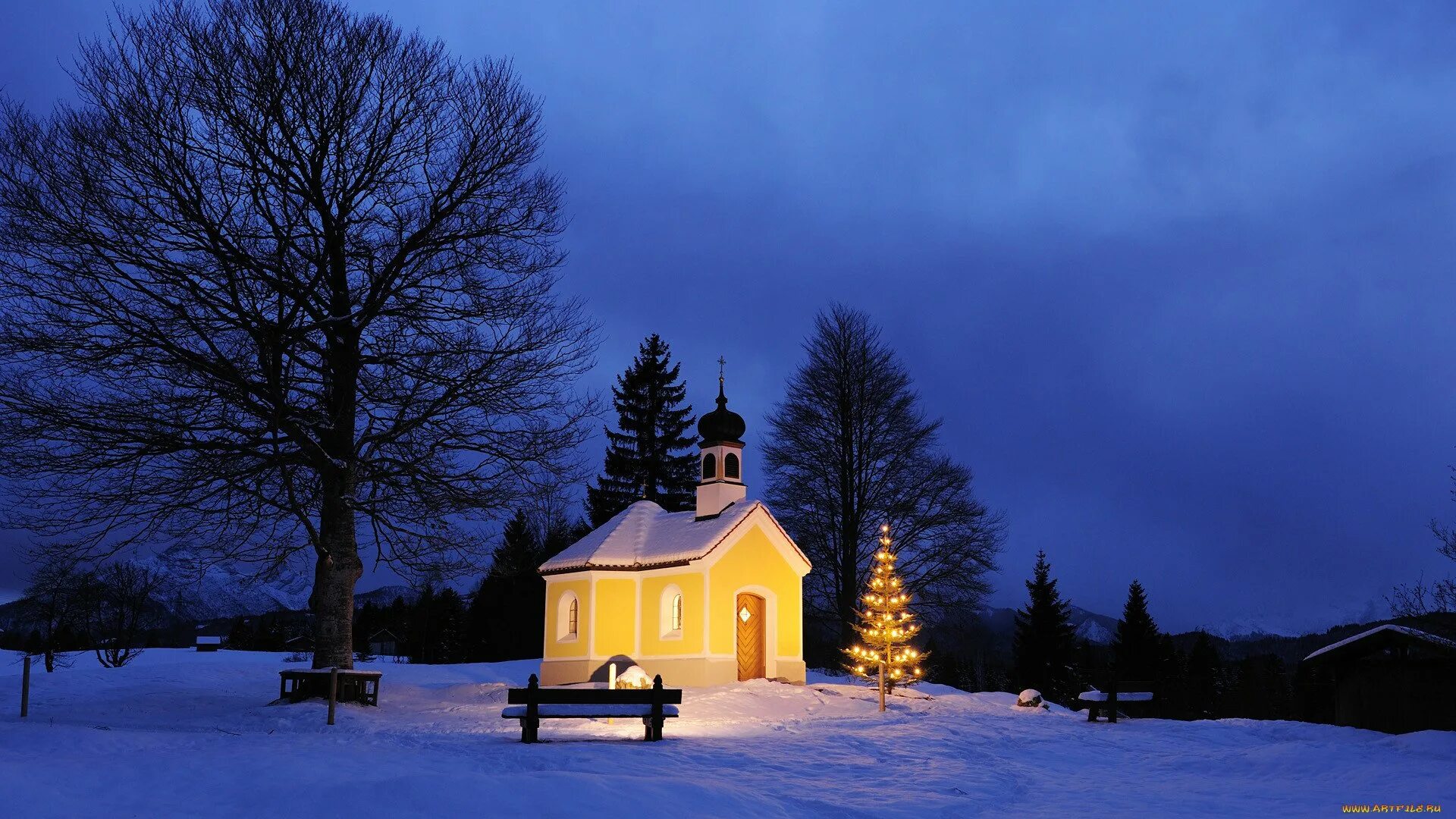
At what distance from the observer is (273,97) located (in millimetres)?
16875

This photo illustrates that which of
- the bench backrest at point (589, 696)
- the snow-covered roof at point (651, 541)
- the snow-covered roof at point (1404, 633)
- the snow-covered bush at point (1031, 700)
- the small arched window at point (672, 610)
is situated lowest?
the snow-covered bush at point (1031, 700)

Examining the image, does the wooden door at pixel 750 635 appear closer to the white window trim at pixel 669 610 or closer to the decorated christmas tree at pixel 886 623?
the white window trim at pixel 669 610

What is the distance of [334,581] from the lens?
18750mm

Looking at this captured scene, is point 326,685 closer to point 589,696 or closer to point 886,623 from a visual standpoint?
point 589,696

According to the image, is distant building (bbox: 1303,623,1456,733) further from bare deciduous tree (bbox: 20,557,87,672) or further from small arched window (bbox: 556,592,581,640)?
bare deciduous tree (bbox: 20,557,87,672)

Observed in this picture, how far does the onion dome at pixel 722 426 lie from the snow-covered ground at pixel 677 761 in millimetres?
8849

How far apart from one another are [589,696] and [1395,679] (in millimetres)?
16480

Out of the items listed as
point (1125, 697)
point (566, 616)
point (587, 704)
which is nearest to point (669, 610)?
point (566, 616)

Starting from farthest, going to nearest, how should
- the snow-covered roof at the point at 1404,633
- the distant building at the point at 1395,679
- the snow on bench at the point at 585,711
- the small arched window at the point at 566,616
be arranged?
1. the small arched window at the point at 566,616
2. the distant building at the point at 1395,679
3. the snow-covered roof at the point at 1404,633
4. the snow on bench at the point at 585,711

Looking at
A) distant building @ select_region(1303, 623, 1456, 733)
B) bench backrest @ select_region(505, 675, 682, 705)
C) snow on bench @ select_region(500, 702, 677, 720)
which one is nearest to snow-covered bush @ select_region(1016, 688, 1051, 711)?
distant building @ select_region(1303, 623, 1456, 733)

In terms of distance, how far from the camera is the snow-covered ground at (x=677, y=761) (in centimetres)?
850

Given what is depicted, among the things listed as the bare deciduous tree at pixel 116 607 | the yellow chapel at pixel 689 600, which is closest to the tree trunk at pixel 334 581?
the yellow chapel at pixel 689 600

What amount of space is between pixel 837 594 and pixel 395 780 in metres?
25.6

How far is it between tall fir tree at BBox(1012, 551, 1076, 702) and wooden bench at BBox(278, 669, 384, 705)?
32319 millimetres
